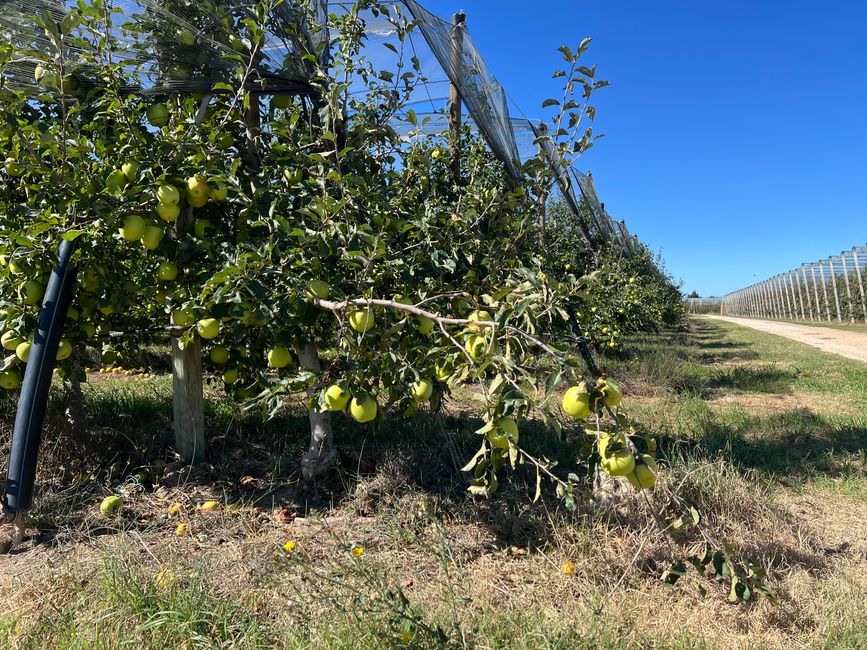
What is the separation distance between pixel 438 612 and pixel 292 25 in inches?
95.5

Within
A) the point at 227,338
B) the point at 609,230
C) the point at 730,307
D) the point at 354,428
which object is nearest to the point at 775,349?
the point at 609,230

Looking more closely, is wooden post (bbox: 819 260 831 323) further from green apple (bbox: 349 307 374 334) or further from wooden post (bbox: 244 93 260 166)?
green apple (bbox: 349 307 374 334)

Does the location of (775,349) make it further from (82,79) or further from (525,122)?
(82,79)

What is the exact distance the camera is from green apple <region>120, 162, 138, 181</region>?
1.90m

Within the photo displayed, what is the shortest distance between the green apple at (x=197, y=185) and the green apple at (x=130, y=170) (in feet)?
0.59

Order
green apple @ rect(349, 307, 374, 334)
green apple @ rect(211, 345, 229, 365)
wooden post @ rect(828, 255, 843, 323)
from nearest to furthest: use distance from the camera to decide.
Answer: green apple @ rect(349, 307, 374, 334), green apple @ rect(211, 345, 229, 365), wooden post @ rect(828, 255, 843, 323)

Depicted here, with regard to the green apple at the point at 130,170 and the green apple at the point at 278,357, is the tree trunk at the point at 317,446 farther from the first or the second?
the green apple at the point at 130,170

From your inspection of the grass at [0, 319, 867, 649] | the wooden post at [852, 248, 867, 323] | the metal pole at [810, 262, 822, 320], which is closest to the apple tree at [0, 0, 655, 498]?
the grass at [0, 319, 867, 649]

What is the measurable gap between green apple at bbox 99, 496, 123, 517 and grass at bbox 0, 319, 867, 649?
0.12ft

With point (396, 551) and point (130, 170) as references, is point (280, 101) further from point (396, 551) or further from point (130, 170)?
point (396, 551)

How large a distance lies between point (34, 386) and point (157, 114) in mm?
1238

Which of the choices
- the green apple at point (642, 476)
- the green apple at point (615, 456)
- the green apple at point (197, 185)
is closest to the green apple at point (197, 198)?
the green apple at point (197, 185)

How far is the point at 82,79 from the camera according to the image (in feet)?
7.41

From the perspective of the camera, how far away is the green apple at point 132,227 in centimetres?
188
